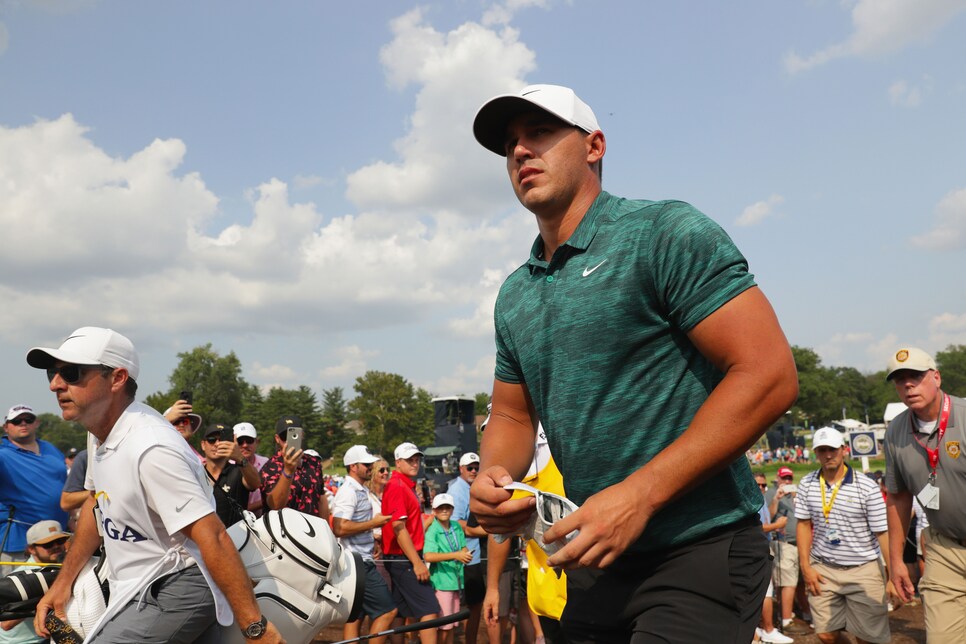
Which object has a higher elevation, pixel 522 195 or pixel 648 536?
pixel 522 195

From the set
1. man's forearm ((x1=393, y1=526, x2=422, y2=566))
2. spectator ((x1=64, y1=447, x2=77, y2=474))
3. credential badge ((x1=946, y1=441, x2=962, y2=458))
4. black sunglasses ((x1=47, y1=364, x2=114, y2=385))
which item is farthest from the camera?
man's forearm ((x1=393, y1=526, x2=422, y2=566))

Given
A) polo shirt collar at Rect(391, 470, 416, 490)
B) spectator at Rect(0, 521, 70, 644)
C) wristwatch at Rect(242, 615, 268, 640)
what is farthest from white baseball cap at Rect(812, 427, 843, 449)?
spectator at Rect(0, 521, 70, 644)

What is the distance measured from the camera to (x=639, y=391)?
199 cm

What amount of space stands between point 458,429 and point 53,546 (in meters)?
36.3

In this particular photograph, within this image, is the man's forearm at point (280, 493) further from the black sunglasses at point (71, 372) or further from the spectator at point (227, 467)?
the black sunglasses at point (71, 372)

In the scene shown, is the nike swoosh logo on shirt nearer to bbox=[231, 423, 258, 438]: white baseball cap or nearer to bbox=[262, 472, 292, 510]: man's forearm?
bbox=[262, 472, 292, 510]: man's forearm

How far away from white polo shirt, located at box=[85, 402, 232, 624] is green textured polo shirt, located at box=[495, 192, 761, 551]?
2086 mm

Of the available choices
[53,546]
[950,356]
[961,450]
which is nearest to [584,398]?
[961,450]

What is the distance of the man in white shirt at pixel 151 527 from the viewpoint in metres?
3.47

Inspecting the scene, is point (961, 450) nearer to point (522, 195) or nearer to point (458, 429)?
point (522, 195)

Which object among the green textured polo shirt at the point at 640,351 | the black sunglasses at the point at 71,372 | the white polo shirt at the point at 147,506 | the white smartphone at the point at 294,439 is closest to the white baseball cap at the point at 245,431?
the white smartphone at the point at 294,439

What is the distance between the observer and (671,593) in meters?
1.92

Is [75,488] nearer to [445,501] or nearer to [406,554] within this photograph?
[406,554]

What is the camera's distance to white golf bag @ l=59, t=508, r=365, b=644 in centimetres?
400
